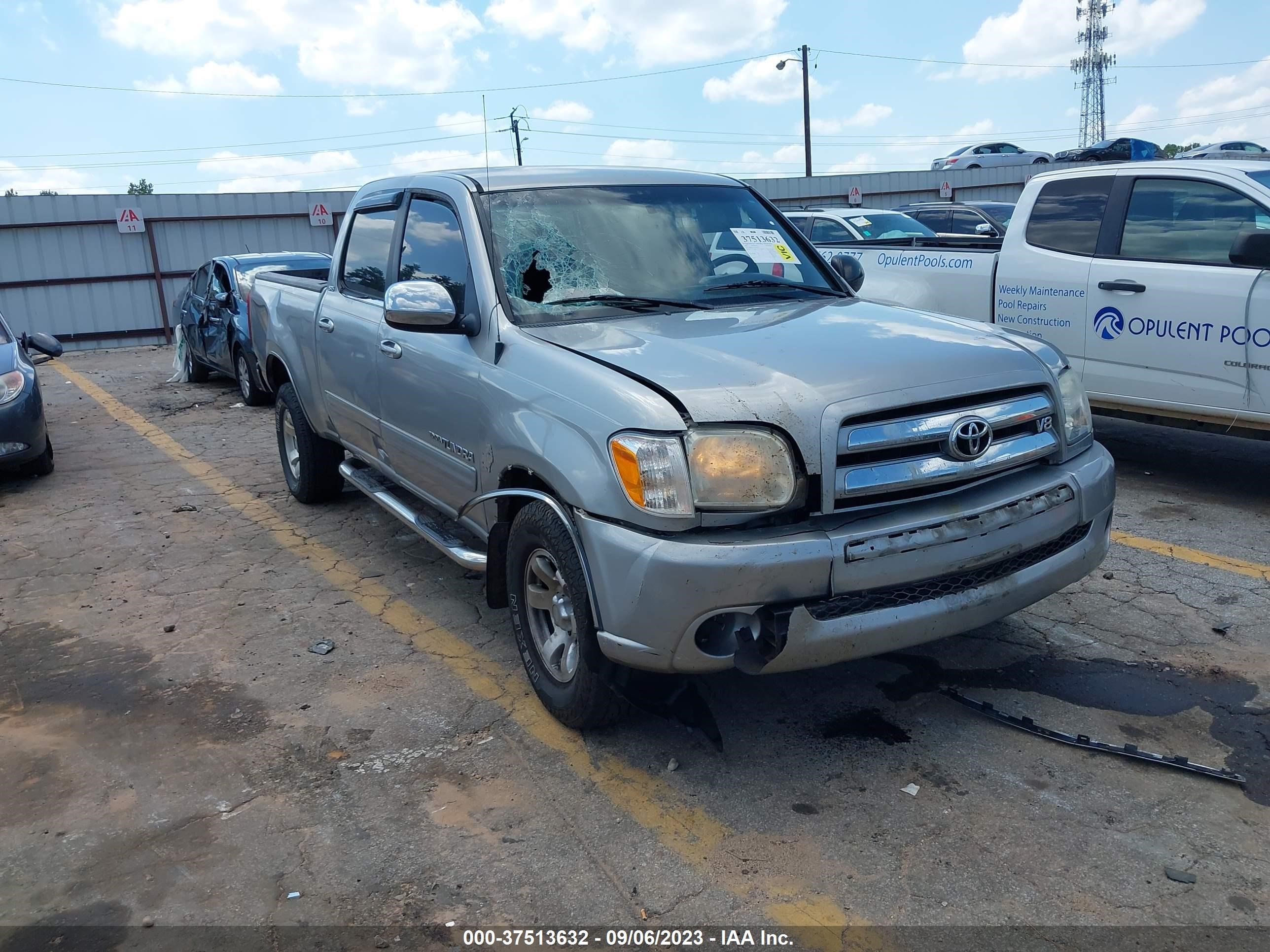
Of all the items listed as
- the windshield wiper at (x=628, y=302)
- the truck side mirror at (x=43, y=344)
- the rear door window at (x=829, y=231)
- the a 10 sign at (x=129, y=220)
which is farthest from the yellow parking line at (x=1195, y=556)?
the a 10 sign at (x=129, y=220)

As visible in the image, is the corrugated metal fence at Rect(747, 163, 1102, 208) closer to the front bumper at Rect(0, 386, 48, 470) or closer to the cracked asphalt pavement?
the front bumper at Rect(0, 386, 48, 470)

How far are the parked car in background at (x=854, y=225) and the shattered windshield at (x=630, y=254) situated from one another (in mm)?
8624

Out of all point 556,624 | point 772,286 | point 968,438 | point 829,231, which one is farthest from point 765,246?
point 829,231

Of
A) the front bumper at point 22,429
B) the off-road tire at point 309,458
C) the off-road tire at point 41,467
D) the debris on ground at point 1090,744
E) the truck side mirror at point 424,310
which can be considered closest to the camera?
the debris on ground at point 1090,744

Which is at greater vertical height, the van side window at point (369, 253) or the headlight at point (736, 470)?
the van side window at point (369, 253)

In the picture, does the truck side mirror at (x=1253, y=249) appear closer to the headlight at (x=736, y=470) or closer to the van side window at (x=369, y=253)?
the headlight at (x=736, y=470)

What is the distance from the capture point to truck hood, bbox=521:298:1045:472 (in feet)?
10.2

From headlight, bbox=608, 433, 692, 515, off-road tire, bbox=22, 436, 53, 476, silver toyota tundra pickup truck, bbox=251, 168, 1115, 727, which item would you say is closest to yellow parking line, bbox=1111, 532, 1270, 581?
silver toyota tundra pickup truck, bbox=251, 168, 1115, 727

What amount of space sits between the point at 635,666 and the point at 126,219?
20.0 meters

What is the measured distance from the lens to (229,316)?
38.0 ft

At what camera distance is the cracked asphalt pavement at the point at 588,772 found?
2.79 meters

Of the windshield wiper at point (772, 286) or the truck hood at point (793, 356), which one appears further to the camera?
the windshield wiper at point (772, 286)

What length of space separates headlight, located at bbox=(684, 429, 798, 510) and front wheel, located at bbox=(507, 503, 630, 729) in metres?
0.50

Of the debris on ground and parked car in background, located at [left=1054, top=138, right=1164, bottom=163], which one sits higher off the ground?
parked car in background, located at [left=1054, top=138, right=1164, bottom=163]
